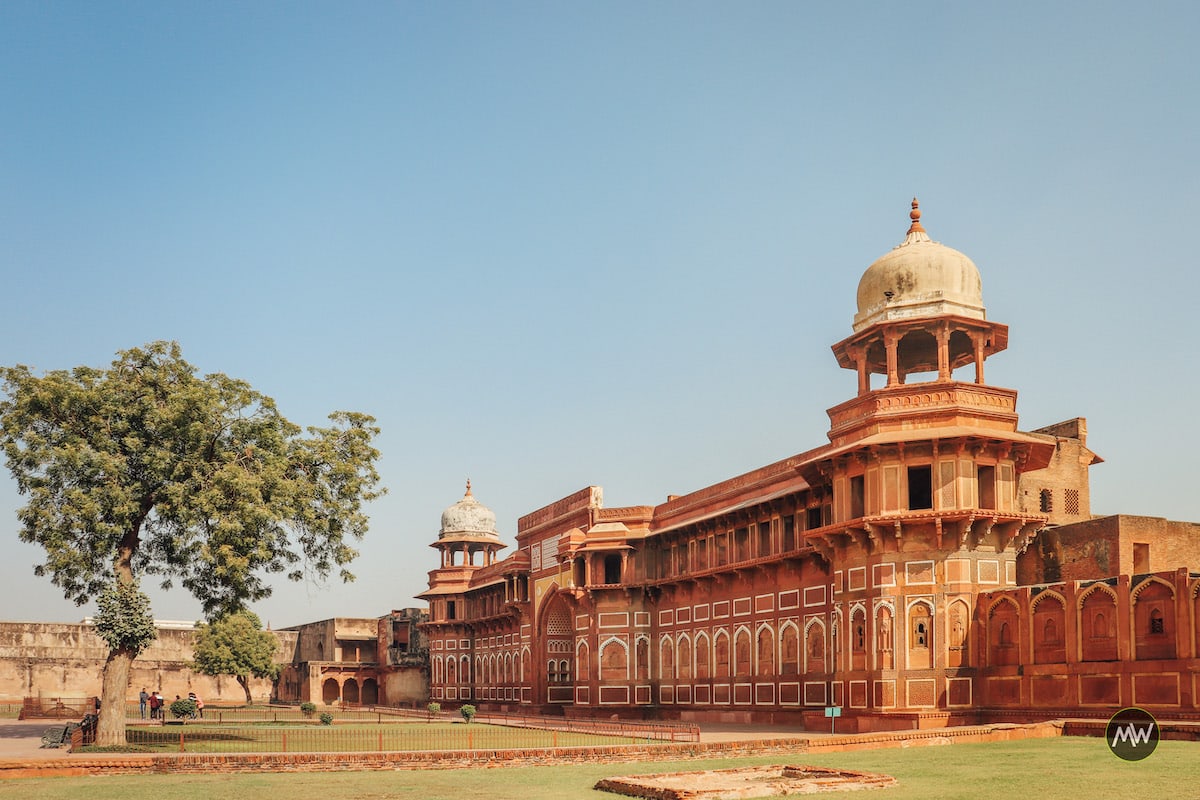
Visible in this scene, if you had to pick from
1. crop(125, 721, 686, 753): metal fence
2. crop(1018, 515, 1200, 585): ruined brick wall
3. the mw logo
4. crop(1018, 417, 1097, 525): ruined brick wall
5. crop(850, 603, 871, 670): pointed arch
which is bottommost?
crop(125, 721, 686, 753): metal fence

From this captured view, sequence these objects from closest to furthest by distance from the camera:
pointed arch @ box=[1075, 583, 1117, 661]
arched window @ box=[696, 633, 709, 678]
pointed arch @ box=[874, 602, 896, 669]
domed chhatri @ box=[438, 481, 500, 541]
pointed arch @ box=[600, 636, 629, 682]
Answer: pointed arch @ box=[1075, 583, 1117, 661] → pointed arch @ box=[874, 602, 896, 669] → arched window @ box=[696, 633, 709, 678] → pointed arch @ box=[600, 636, 629, 682] → domed chhatri @ box=[438, 481, 500, 541]

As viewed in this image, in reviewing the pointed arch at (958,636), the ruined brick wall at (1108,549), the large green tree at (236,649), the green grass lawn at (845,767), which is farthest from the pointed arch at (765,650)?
the large green tree at (236,649)

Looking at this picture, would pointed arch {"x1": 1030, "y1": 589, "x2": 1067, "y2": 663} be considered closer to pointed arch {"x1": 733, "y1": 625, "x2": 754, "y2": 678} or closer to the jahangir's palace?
the jahangir's palace

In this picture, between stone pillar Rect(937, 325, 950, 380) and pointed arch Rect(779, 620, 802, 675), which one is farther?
pointed arch Rect(779, 620, 802, 675)

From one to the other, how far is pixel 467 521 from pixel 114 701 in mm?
39498

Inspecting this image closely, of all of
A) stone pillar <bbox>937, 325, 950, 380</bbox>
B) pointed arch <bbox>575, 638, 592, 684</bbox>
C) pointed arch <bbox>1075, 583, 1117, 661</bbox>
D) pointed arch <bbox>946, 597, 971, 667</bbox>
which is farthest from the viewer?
pointed arch <bbox>575, 638, 592, 684</bbox>

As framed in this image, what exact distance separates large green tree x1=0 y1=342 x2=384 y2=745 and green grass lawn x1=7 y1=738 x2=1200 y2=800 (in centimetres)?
1056

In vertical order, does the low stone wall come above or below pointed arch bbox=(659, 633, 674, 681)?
above

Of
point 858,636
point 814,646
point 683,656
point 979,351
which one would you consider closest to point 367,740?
point 858,636

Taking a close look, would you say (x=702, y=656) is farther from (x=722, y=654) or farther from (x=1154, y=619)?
(x=1154, y=619)

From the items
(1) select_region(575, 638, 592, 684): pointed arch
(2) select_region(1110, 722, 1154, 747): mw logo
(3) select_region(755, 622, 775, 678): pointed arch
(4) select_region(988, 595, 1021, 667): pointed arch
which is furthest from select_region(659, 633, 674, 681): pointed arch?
(2) select_region(1110, 722, 1154, 747): mw logo

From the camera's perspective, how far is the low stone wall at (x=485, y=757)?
20.9 meters

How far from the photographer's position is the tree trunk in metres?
28.8

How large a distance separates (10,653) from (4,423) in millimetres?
51547
